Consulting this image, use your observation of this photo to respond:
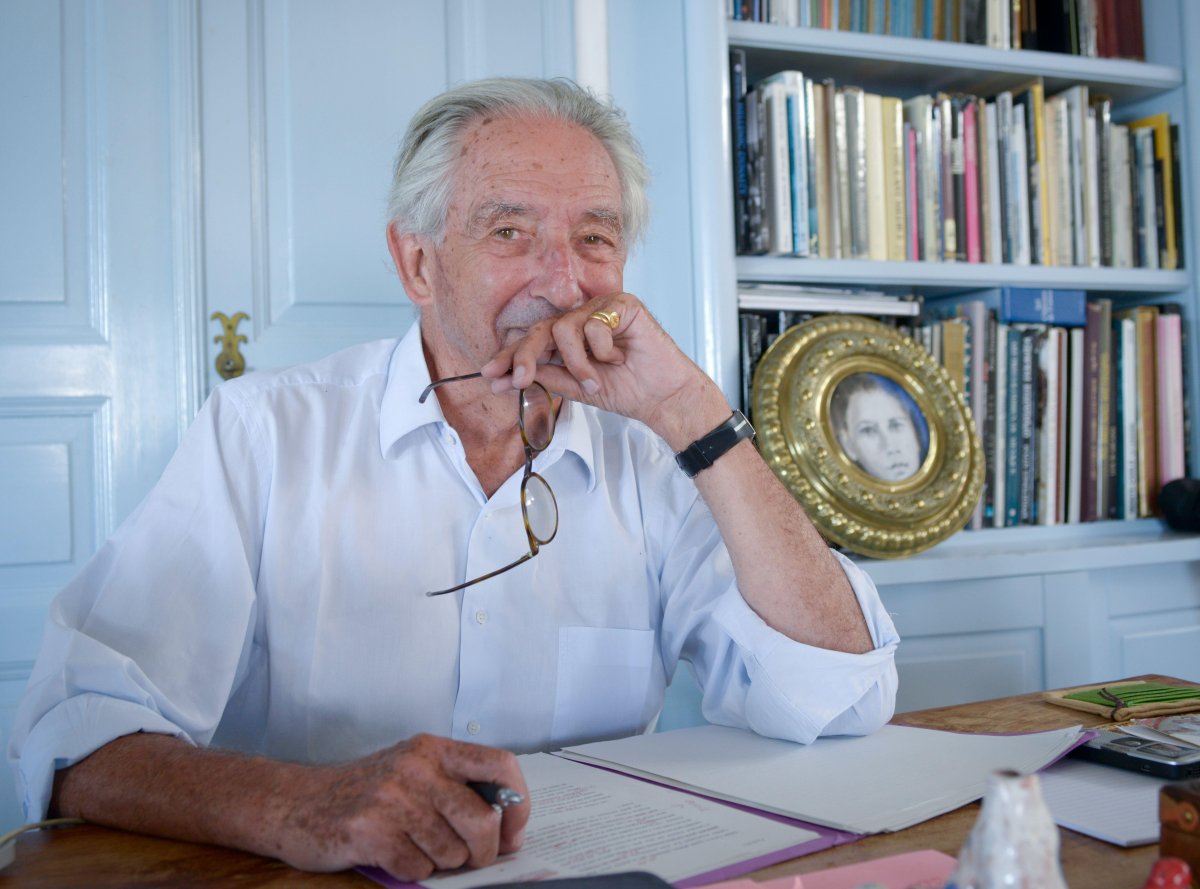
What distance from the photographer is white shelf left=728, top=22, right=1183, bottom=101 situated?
1.93 meters

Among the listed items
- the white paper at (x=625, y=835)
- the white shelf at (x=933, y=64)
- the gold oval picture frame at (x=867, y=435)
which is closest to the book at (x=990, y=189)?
the white shelf at (x=933, y=64)

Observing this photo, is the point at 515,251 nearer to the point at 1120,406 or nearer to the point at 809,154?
the point at 809,154

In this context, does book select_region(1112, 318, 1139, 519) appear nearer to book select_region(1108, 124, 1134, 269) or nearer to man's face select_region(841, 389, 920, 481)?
book select_region(1108, 124, 1134, 269)

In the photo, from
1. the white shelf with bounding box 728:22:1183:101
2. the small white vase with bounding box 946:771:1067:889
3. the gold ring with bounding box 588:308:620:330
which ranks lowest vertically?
the small white vase with bounding box 946:771:1067:889

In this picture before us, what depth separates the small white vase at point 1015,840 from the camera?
0.45 metres

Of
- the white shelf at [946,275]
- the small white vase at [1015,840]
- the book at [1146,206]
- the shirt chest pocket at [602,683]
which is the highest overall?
the book at [1146,206]

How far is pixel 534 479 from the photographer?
4.03 feet

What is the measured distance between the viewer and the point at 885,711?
1050 mm

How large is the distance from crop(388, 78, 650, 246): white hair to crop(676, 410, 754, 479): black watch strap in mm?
357

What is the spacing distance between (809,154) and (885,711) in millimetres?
1221

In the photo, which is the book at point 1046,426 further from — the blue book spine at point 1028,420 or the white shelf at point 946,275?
the white shelf at point 946,275

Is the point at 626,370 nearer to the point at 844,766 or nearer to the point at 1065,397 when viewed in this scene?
the point at 844,766

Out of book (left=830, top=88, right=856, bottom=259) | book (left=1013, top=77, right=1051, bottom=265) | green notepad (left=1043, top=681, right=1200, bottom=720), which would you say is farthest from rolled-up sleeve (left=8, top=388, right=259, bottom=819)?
book (left=1013, top=77, right=1051, bottom=265)

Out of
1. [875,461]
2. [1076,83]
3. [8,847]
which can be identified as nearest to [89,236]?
[8,847]
